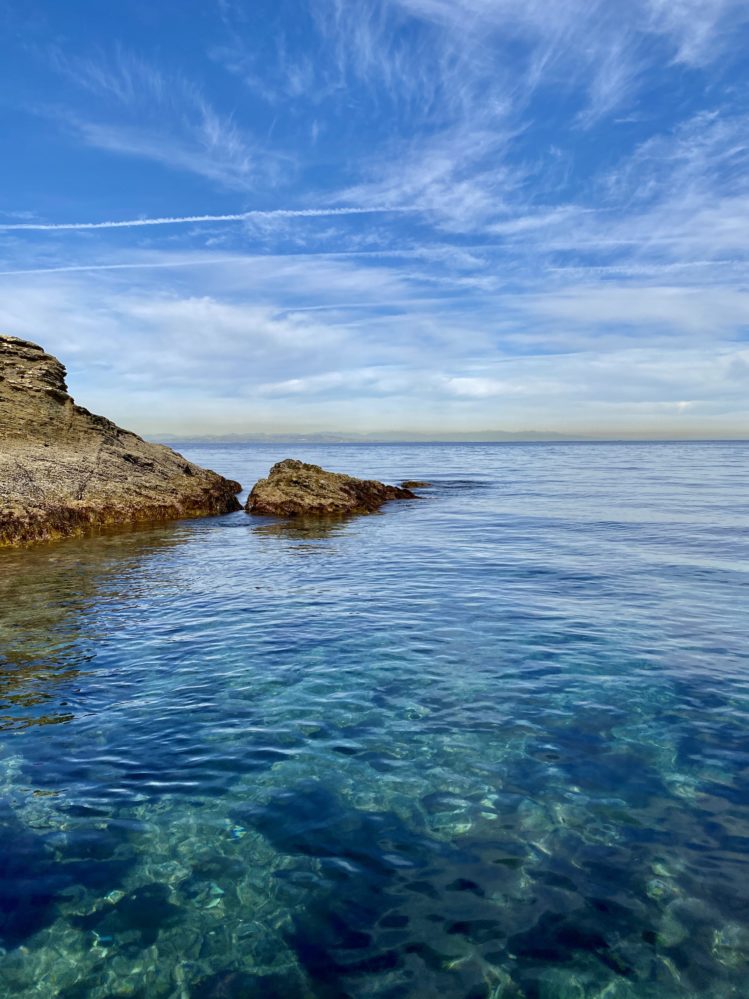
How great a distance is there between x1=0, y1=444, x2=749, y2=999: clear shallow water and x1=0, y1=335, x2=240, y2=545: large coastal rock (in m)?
10.7

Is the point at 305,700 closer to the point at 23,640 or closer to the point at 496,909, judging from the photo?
the point at 496,909

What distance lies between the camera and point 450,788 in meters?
6.45

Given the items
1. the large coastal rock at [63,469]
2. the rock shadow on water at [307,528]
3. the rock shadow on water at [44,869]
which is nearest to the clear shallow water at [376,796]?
the rock shadow on water at [44,869]

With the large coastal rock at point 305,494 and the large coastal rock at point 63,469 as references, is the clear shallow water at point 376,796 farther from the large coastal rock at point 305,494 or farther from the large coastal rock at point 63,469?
the large coastal rock at point 305,494

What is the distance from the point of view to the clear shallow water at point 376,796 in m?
4.41

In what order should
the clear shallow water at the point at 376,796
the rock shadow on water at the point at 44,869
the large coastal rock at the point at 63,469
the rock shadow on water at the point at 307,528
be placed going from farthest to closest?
the rock shadow on water at the point at 307,528
the large coastal rock at the point at 63,469
the rock shadow on water at the point at 44,869
the clear shallow water at the point at 376,796

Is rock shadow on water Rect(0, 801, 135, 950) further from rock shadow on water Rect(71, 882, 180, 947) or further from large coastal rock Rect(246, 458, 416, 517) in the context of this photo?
large coastal rock Rect(246, 458, 416, 517)

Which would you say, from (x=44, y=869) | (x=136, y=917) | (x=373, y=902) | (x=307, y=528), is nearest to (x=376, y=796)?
(x=373, y=902)

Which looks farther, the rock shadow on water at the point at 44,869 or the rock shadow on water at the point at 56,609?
the rock shadow on water at the point at 56,609

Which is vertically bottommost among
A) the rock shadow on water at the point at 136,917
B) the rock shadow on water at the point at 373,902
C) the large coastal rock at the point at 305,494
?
the rock shadow on water at the point at 373,902

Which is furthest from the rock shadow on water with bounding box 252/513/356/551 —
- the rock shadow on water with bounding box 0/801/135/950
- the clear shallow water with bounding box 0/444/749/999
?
the rock shadow on water with bounding box 0/801/135/950

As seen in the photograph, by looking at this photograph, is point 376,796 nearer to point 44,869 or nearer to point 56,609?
point 44,869

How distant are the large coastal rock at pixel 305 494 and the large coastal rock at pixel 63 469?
94.0 inches

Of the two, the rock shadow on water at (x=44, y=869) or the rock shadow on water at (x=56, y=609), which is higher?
the rock shadow on water at (x=56, y=609)
